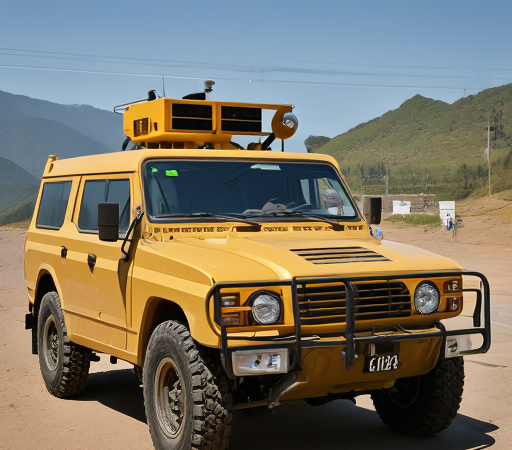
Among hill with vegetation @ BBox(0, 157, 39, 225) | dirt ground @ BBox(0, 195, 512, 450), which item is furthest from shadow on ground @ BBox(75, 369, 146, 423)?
hill with vegetation @ BBox(0, 157, 39, 225)

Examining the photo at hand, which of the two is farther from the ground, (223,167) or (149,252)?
(223,167)

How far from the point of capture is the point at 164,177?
631 cm

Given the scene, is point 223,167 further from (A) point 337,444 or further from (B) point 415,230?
(B) point 415,230

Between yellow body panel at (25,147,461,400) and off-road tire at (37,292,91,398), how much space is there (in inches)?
7.6

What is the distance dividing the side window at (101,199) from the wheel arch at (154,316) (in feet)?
2.89

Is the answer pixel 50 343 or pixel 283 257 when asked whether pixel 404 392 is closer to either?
pixel 283 257

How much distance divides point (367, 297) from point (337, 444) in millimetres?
1404

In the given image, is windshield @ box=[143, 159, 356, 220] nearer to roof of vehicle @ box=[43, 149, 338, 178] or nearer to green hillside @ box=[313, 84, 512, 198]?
roof of vehicle @ box=[43, 149, 338, 178]

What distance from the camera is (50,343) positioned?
774 cm

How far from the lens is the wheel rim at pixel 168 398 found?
528 cm

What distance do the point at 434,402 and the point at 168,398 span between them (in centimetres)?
195

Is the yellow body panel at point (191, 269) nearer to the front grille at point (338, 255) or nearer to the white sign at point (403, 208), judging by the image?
the front grille at point (338, 255)

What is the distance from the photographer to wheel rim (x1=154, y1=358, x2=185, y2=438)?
17.3 ft

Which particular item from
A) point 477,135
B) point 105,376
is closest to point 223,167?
point 105,376
